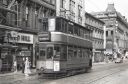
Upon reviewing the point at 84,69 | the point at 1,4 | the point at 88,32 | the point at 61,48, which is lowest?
the point at 84,69

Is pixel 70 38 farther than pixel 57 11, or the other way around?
pixel 57 11

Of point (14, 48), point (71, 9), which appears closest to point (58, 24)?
point (14, 48)

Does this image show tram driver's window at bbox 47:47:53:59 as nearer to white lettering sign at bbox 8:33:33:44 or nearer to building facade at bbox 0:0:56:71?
building facade at bbox 0:0:56:71

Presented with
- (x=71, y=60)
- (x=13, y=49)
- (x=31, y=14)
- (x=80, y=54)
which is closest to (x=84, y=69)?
(x=80, y=54)

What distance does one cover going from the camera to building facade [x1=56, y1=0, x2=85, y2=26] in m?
46.5

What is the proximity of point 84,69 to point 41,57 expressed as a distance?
9102mm

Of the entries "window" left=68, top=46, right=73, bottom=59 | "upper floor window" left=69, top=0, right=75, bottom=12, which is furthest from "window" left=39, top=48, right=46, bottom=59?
"upper floor window" left=69, top=0, right=75, bottom=12

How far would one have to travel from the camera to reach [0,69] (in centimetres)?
2962

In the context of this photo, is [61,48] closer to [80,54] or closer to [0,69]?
[80,54]

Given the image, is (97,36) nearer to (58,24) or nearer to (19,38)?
(19,38)

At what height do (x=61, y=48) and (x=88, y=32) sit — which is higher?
(x=88, y=32)

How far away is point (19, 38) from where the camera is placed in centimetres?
3397

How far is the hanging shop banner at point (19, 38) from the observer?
31436mm

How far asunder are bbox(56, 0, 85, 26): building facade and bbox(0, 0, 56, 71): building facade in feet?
16.6
